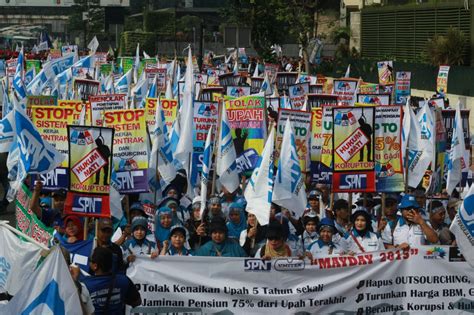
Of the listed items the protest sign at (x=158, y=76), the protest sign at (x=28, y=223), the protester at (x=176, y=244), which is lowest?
the protester at (x=176, y=244)

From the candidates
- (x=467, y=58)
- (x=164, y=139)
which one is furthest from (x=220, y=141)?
(x=467, y=58)

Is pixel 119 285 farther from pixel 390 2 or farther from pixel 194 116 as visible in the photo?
pixel 390 2

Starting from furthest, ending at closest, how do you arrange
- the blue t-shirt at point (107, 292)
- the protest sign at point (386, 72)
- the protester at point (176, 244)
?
the protest sign at point (386, 72) < the protester at point (176, 244) < the blue t-shirt at point (107, 292)

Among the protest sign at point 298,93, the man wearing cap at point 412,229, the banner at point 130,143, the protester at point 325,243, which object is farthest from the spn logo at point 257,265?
the protest sign at point 298,93

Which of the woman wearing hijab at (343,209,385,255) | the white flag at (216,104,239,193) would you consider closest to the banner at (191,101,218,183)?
the white flag at (216,104,239,193)

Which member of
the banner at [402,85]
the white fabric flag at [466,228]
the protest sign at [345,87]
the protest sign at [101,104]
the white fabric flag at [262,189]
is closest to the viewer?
the white fabric flag at [466,228]

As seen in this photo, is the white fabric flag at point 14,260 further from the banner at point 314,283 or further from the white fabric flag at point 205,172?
the white fabric flag at point 205,172

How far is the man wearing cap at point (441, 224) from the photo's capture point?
11.2 metres

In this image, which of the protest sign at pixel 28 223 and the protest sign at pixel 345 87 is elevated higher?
the protest sign at pixel 345 87

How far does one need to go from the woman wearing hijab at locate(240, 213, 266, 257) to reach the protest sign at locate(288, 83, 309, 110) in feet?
31.9

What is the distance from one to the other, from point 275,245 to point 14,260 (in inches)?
94.7

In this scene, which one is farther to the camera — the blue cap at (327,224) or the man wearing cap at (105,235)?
the blue cap at (327,224)

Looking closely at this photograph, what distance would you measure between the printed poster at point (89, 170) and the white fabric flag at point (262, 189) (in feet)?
4.48

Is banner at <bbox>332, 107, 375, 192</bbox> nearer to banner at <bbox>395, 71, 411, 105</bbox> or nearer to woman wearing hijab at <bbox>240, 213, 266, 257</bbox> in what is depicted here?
woman wearing hijab at <bbox>240, 213, 266, 257</bbox>
